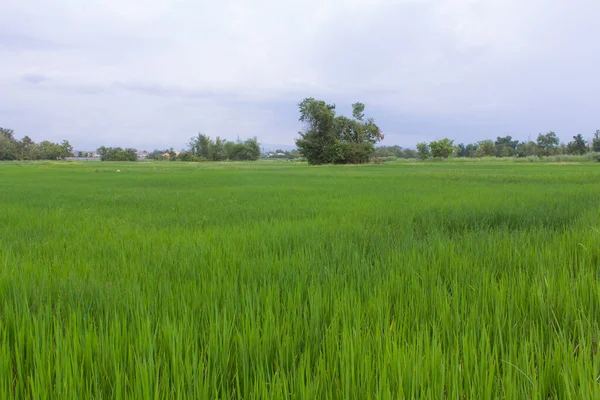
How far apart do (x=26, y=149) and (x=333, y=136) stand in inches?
3036

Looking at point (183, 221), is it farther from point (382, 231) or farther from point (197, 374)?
point (197, 374)

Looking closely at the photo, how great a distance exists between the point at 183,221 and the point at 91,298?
117 inches

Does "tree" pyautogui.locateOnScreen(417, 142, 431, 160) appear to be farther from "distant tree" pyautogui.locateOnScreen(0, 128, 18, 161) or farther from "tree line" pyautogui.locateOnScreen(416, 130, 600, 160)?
"distant tree" pyautogui.locateOnScreen(0, 128, 18, 161)

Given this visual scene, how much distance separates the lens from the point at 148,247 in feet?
9.77

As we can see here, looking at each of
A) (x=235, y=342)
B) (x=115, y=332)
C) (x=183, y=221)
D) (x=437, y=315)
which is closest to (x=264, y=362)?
(x=235, y=342)

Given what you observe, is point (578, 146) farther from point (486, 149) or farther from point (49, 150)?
point (49, 150)

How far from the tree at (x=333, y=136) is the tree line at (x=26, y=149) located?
71.5 meters

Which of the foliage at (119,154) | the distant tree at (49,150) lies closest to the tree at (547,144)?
the foliage at (119,154)

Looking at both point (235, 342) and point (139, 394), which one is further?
point (235, 342)

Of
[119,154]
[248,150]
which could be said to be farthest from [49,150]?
[248,150]

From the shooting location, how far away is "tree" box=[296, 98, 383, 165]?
39.9 metres

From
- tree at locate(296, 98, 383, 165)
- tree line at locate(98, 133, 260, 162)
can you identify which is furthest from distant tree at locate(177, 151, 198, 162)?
tree at locate(296, 98, 383, 165)

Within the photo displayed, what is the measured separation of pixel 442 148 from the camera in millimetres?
62375

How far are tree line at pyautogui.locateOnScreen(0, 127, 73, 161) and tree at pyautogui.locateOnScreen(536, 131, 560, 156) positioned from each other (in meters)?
107
